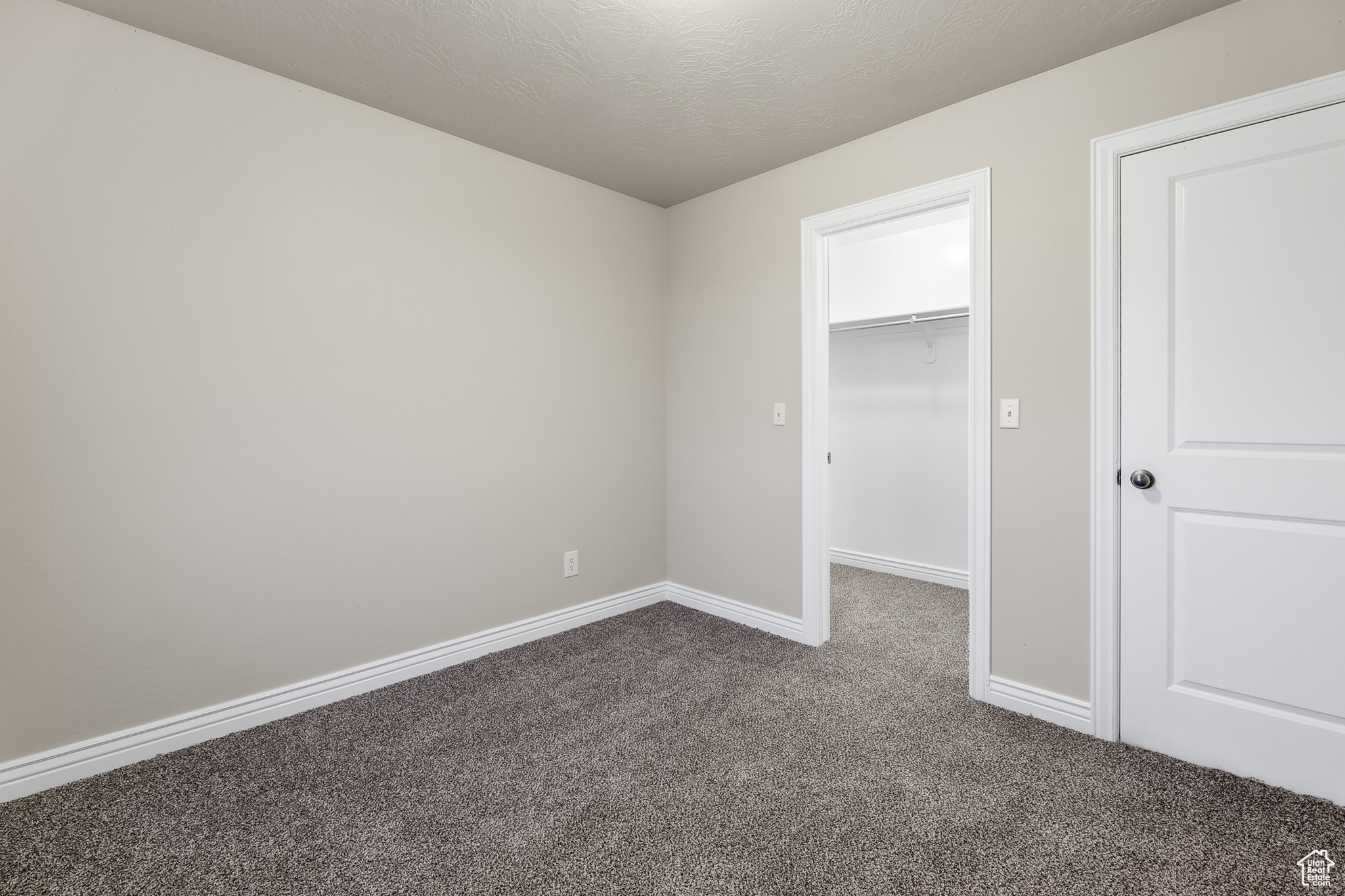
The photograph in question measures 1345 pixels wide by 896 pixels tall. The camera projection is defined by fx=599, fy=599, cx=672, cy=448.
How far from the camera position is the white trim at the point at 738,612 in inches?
122

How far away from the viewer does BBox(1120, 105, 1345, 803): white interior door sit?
1731 millimetres

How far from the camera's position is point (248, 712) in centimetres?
221

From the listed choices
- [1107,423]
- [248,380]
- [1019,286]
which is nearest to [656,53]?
[1019,286]

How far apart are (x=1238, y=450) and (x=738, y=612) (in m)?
2.21

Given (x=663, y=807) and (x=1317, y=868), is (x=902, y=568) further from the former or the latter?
(x=663, y=807)

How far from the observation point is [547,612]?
124 inches

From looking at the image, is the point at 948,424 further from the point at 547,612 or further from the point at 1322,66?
the point at 547,612

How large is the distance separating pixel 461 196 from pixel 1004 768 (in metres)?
3.11

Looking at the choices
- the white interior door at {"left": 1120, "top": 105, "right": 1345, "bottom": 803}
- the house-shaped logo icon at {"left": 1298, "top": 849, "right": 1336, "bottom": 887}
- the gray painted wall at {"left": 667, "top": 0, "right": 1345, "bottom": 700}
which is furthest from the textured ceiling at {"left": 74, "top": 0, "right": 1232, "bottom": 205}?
the house-shaped logo icon at {"left": 1298, "top": 849, "right": 1336, "bottom": 887}

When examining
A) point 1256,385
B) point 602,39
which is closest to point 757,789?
point 1256,385

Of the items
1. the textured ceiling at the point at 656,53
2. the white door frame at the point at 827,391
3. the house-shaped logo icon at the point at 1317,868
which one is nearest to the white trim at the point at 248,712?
the white door frame at the point at 827,391

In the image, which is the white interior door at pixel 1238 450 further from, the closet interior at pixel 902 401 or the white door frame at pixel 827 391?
the closet interior at pixel 902 401

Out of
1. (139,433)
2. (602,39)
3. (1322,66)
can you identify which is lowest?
(139,433)

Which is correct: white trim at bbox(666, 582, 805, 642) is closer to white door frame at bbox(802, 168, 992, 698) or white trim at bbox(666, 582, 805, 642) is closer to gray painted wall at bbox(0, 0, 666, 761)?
white door frame at bbox(802, 168, 992, 698)
